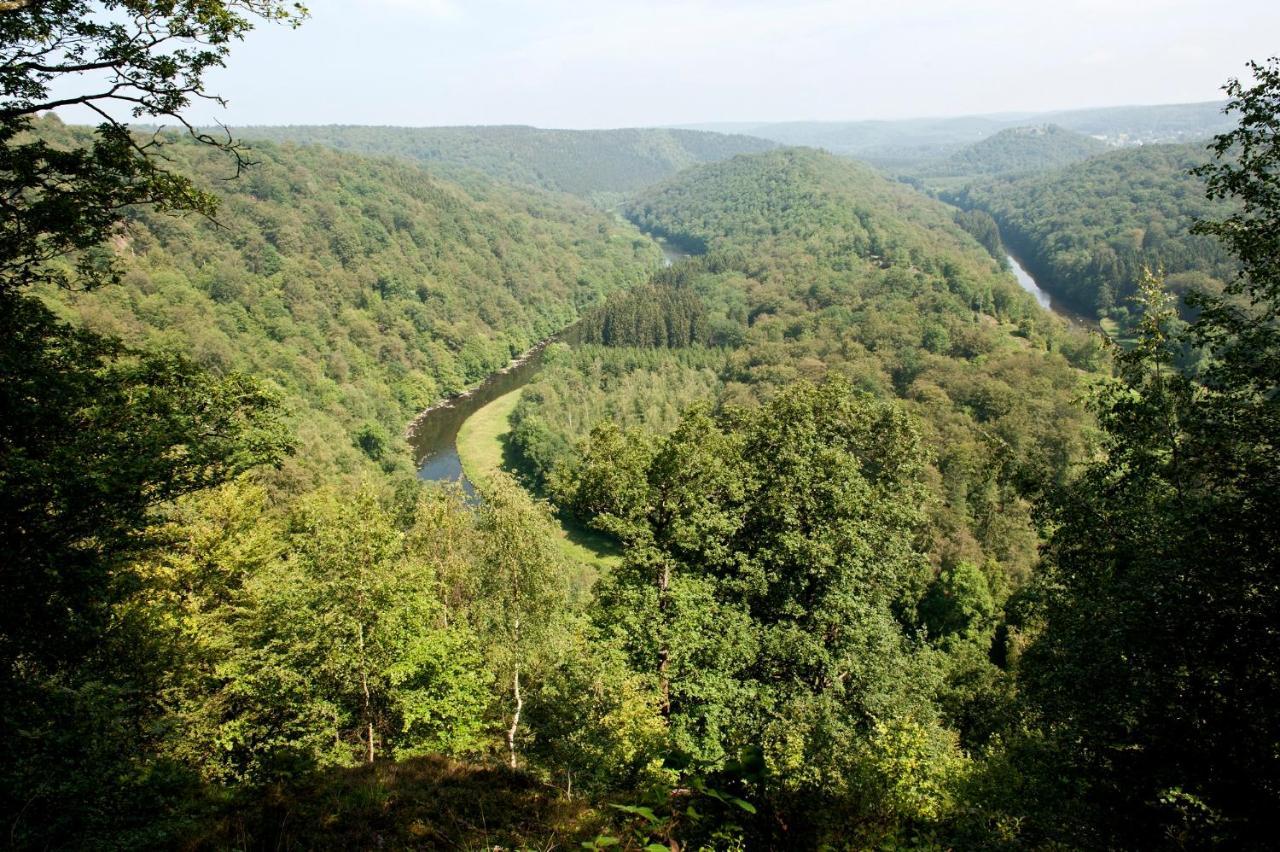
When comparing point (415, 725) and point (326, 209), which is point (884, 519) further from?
point (326, 209)

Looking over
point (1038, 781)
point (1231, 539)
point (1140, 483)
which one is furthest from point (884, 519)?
point (1231, 539)

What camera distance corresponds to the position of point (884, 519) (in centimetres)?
1948

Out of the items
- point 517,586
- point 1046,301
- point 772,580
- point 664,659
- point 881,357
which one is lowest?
point 881,357

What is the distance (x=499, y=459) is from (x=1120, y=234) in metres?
138

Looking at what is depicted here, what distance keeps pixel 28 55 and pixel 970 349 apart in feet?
280

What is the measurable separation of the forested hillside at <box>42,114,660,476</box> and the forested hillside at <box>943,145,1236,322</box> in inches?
3879

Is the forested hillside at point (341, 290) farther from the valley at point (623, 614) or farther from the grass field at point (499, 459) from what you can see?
the valley at point (623, 614)

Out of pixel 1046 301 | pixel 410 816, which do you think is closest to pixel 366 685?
pixel 410 816

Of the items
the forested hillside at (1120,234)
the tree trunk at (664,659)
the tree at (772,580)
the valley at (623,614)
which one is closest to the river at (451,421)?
the valley at (623,614)

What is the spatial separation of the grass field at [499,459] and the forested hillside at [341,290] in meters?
8.55

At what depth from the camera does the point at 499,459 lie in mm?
76500

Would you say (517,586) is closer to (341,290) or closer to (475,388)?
(475,388)

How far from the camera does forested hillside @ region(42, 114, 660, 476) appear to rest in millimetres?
70500

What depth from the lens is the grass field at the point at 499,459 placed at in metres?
55.7
